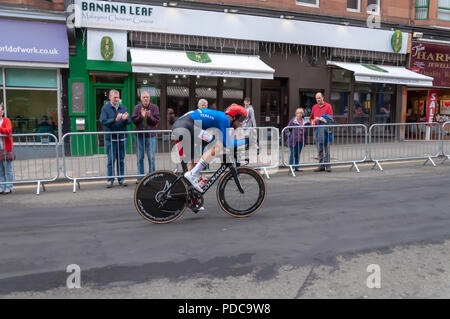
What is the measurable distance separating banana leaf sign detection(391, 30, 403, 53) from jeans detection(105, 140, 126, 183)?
1389 centimetres

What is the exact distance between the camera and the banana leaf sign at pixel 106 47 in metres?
13.0

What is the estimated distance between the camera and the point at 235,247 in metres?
4.78

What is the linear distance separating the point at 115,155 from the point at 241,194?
3.80 meters

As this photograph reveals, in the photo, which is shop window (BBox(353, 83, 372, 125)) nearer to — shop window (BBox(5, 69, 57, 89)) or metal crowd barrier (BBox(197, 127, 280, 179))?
metal crowd barrier (BBox(197, 127, 280, 179))

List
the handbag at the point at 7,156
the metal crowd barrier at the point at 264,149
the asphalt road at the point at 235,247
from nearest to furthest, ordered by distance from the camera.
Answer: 1. the asphalt road at the point at 235,247
2. the handbag at the point at 7,156
3. the metal crowd barrier at the point at 264,149

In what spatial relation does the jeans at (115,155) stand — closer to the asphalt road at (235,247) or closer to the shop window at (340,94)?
the asphalt road at (235,247)

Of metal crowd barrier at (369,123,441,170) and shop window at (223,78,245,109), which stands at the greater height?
shop window at (223,78,245,109)

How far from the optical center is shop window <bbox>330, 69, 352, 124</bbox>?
1711 cm

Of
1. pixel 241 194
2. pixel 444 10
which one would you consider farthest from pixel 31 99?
pixel 444 10

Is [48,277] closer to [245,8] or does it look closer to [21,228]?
[21,228]

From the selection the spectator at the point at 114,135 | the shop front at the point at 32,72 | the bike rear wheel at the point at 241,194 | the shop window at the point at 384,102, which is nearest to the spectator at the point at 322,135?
the bike rear wheel at the point at 241,194

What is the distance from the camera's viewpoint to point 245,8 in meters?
15.0

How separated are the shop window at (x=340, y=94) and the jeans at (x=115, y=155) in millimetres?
10946

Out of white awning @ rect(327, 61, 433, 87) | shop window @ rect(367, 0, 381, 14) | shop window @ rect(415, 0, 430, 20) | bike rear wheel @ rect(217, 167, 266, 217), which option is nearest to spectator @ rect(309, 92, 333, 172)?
bike rear wheel @ rect(217, 167, 266, 217)
